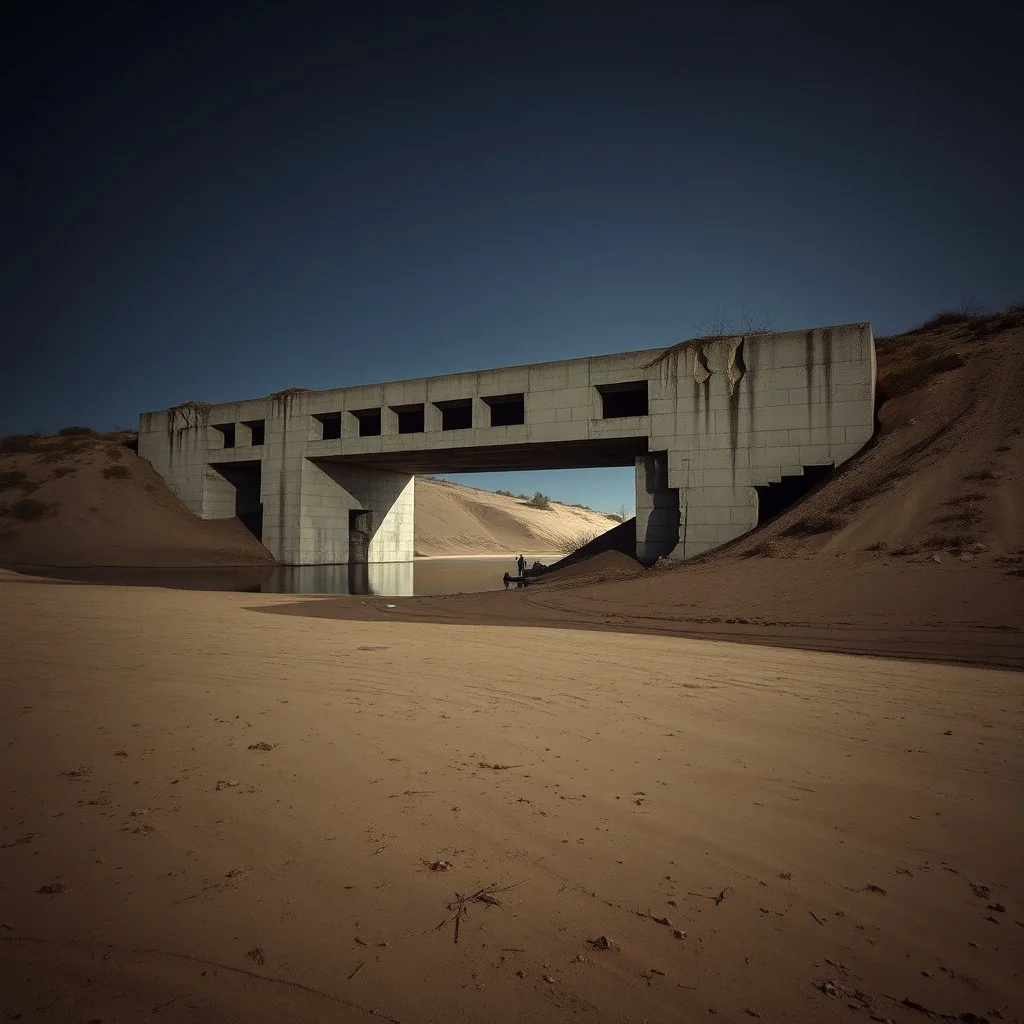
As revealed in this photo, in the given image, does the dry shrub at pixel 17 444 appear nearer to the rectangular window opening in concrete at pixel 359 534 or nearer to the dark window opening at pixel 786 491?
the rectangular window opening in concrete at pixel 359 534

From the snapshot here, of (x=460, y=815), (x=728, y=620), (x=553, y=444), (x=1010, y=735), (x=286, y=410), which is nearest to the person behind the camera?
(x=460, y=815)

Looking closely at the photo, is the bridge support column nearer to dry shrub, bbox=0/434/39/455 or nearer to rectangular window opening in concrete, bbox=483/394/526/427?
rectangular window opening in concrete, bbox=483/394/526/427

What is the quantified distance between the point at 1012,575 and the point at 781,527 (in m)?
5.47

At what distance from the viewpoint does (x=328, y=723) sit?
3701 mm

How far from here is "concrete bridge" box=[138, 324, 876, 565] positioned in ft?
56.8

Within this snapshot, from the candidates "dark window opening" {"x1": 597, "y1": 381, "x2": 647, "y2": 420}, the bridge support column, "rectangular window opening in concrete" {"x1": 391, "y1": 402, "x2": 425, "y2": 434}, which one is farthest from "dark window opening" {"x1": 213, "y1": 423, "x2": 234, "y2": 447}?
"dark window opening" {"x1": 597, "y1": 381, "x2": 647, "y2": 420}

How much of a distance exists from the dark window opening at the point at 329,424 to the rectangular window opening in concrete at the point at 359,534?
12.5ft

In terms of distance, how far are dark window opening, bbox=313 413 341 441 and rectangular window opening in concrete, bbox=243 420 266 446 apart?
283cm

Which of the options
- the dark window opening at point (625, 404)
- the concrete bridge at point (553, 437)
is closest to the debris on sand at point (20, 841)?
the concrete bridge at point (553, 437)

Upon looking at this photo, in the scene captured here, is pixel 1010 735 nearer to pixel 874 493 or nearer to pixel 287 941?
pixel 287 941

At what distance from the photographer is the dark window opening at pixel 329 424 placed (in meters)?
26.8

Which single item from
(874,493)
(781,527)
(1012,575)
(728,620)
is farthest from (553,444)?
(1012,575)

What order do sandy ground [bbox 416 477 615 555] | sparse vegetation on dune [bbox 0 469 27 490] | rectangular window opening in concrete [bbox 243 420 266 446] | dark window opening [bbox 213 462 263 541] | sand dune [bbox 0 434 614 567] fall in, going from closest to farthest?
1. sand dune [bbox 0 434 614 567]
2. rectangular window opening in concrete [bbox 243 420 266 446]
3. dark window opening [bbox 213 462 263 541]
4. sparse vegetation on dune [bbox 0 469 27 490]
5. sandy ground [bbox 416 477 615 555]

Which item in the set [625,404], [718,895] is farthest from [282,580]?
[718,895]
